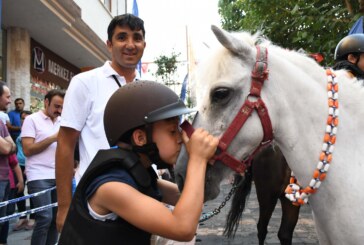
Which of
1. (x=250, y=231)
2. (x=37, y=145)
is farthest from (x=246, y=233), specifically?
(x=37, y=145)

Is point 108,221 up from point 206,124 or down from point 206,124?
down

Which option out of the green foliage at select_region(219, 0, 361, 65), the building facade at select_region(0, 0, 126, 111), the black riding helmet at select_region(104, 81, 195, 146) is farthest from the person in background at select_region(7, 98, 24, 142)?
the black riding helmet at select_region(104, 81, 195, 146)

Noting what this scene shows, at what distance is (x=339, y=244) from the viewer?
183 centimetres

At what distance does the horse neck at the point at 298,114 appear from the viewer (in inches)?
75.2

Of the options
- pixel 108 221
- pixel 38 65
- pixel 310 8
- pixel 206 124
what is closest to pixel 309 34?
pixel 310 8

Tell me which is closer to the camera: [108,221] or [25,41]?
[108,221]

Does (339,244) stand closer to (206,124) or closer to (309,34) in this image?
(206,124)

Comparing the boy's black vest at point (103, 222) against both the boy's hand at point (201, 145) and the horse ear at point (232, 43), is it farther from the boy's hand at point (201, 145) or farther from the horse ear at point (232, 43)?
the horse ear at point (232, 43)

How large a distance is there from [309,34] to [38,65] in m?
7.43

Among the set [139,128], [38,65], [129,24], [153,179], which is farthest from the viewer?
[38,65]

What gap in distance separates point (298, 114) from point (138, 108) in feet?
2.59

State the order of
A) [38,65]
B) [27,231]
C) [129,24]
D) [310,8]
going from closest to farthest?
1. [129,24]
2. [27,231]
3. [310,8]
4. [38,65]

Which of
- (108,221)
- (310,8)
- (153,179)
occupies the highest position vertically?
(310,8)

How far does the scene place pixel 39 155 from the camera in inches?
173
